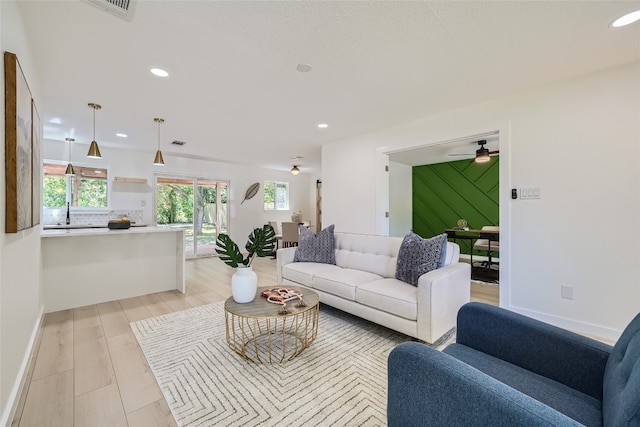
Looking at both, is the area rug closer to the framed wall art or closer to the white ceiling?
the framed wall art

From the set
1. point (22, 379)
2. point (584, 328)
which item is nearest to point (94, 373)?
point (22, 379)

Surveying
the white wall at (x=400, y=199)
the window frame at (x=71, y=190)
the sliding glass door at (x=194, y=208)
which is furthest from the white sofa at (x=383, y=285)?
the window frame at (x=71, y=190)

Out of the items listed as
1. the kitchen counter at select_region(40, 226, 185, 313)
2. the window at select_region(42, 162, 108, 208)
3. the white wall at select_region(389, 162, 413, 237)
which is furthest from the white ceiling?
the white wall at select_region(389, 162, 413, 237)

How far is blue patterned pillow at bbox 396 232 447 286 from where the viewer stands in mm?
2365

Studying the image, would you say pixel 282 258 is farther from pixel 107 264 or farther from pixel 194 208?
pixel 194 208

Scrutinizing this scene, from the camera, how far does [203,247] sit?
654 centimetres

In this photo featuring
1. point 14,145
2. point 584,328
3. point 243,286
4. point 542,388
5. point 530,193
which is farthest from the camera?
point 530,193

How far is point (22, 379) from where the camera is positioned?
1.72 metres

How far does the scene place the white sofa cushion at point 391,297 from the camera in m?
2.13

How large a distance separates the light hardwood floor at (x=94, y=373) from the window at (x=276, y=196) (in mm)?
4758

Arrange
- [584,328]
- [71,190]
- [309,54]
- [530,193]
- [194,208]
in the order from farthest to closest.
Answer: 1. [194,208]
2. [71,190]
3. [530,193]
4. [584,328]
5. [309,54]

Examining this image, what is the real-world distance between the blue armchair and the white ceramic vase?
52.0 inches

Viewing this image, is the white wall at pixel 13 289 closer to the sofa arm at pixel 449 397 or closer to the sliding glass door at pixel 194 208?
the sofa arm at pixel 449 397

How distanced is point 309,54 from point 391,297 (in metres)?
2.10
